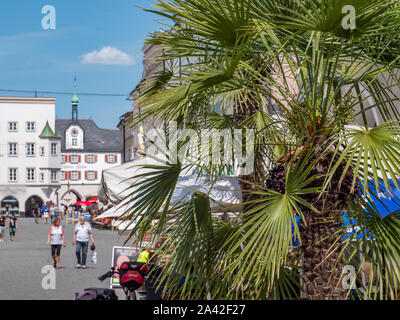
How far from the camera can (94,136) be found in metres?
116

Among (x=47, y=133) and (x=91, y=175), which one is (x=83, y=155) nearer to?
(x=91, y=175)

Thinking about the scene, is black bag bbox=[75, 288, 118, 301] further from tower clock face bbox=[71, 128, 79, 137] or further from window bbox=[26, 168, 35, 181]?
tower clock face bbox=[71, 128, 79, 137]

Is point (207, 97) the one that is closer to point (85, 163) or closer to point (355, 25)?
point (355, 25)

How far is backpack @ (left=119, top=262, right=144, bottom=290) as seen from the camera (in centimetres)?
1080

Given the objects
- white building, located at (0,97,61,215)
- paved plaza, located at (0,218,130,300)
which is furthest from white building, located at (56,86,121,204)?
paved plaza, located at (0,218,130,300)

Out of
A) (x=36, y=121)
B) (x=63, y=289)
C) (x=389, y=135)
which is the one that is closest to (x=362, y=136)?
(x=389, y=135)

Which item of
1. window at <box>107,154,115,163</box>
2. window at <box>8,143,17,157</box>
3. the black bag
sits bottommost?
the black bag

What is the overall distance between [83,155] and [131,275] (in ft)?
333

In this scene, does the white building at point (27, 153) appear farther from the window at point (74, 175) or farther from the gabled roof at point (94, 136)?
the gabled roof at point (94, 136)

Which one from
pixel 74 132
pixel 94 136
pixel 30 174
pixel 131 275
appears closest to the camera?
pixel 131 275

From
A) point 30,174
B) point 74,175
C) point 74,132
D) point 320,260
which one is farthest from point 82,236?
point 74,132

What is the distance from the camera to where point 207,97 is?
296 inches

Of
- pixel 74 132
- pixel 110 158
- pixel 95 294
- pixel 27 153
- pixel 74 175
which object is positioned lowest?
pixel 95 294

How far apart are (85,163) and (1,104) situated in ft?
54.7
